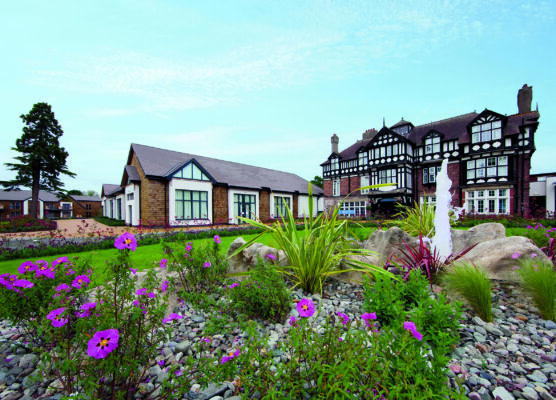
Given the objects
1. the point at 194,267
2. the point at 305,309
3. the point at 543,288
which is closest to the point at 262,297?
the point at 305,309

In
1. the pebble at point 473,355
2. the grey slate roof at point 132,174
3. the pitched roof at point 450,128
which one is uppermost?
the pitched roof at point 450,128

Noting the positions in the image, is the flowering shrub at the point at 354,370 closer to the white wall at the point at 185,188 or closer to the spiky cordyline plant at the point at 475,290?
the spiky cordyline plant at the point at 475,290

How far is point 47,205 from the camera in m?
44.9

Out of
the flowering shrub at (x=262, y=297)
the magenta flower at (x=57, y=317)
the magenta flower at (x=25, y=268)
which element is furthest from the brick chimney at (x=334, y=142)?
the magenta flower at (x=57, y=317)

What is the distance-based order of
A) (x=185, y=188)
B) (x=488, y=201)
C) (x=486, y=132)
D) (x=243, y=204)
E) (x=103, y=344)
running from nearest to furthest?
1. (x=103, y=344)
2. (x=185, y=188)
3. (x=486, y=132)
4. (x=488, y=201)
5. (x=243, y=204)

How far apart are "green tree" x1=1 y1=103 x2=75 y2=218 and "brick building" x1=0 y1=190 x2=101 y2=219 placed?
40.9 ft

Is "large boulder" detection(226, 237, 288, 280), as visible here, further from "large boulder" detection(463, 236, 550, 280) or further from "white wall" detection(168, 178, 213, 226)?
"white wall" detection(168, 178, 213, 226)

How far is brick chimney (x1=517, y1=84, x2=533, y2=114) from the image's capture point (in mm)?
19209

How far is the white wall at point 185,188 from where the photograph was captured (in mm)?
15656

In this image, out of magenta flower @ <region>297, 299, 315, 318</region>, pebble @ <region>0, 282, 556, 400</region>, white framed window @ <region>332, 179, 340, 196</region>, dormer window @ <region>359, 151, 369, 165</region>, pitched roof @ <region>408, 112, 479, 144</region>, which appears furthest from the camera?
white framed window @ <region>332, 179, 340, 196</region>

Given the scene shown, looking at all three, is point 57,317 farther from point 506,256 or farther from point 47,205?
point 47,205

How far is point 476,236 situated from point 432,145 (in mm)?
20640

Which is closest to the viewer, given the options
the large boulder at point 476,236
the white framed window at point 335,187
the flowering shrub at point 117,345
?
the flowering shrub at point 117,345

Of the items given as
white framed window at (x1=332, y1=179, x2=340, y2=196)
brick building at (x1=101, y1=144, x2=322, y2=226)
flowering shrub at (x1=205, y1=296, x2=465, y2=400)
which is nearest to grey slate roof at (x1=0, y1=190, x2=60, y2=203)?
brick building at (x1=101, y1=144, x2=322, y2=226)
